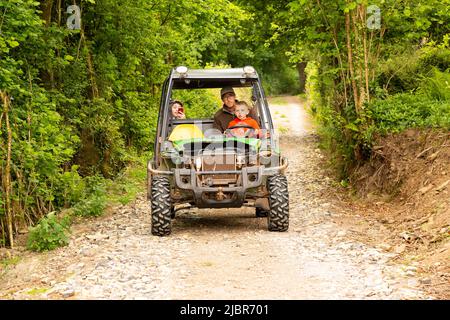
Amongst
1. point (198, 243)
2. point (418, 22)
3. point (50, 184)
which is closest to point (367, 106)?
point (418, 22)

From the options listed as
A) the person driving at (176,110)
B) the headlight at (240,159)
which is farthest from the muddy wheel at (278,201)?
the person driving at (176,110)

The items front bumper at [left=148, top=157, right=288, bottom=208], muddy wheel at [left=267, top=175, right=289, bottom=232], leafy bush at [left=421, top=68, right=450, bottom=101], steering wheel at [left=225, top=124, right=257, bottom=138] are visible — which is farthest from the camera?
leafy bush at [left=421, top=68, right=450, bottom=101]

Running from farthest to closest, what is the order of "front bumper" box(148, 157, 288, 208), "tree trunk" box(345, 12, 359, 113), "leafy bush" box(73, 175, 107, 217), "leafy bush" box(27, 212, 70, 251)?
1. "tree trunk" box(345, 12, 359, 113)
2. "leafy bush" box(73, 175, 107, 217)
3. "front bumper" box(148, 157, 288, 208)
4. "leafy bush" box(27, 212, 70, 251)

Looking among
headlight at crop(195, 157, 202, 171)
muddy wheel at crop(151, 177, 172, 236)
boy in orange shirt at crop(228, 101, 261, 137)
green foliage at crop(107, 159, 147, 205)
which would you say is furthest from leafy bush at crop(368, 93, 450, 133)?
green foliage at crop(107, 159, 147, 205)

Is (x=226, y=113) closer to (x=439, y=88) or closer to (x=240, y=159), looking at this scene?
(x=240, y=159)

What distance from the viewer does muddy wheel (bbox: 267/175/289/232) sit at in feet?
29.7

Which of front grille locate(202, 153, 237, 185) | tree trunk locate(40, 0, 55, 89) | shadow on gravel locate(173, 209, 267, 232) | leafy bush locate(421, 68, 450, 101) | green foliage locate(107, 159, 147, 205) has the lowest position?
shadow on gravel locate(173, 209, 267, 232)

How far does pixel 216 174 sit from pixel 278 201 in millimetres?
858

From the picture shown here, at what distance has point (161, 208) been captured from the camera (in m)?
8.99

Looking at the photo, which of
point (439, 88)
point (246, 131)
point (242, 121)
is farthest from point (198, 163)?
point (439, 88)

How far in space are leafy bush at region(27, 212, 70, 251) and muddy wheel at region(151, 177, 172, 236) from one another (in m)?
1.13

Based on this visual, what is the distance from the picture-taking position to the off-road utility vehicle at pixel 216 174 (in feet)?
29.3

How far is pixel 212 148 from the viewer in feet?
30.0

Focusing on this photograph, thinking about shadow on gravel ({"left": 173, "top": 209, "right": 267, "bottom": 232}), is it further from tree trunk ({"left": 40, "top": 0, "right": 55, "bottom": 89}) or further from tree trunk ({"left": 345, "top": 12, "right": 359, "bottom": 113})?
tree trunk ({"left": 40, "top": 0, "right": 55, "bottom": 89})
